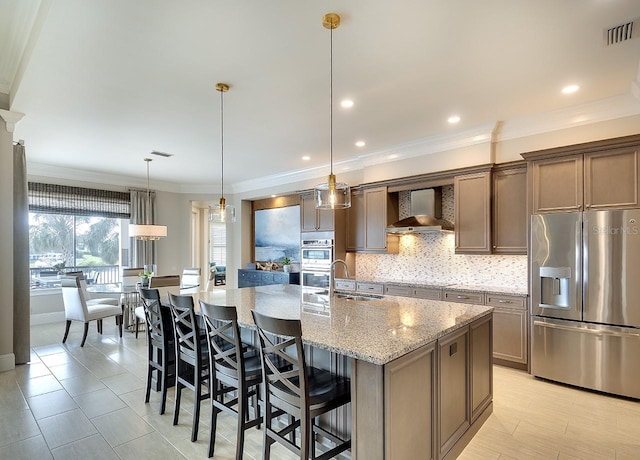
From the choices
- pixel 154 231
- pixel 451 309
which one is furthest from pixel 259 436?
pixel 154 231

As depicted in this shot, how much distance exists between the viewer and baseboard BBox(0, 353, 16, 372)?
3.82m

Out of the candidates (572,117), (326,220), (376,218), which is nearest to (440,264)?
(376,218)

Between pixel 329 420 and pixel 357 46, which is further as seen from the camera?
pixel 357 46

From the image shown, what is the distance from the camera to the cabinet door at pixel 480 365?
8.39 ft

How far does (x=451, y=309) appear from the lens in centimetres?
275

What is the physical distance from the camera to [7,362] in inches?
152

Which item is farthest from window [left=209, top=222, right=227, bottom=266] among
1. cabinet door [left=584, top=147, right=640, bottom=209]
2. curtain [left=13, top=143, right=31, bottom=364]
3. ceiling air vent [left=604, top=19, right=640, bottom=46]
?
ceiling air vent [left=604, top=19, right=640, bottom=46]

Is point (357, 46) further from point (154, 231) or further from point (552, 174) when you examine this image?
point (154, 231)

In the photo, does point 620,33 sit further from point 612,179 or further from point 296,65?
point 296,65

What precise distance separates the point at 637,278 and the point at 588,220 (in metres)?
0.64

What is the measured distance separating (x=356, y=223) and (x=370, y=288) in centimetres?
123

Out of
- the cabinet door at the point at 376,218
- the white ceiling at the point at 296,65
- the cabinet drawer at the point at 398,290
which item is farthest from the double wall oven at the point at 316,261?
the white ceiling at the point at 296,65

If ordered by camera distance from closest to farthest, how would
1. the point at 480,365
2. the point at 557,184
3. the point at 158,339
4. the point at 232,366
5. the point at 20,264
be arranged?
the point at 232,366 < the point at 480,365 < the point at 158,339 < the point at 557,184 < the point at 20,264

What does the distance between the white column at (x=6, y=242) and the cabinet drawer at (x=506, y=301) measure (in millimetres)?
5526
